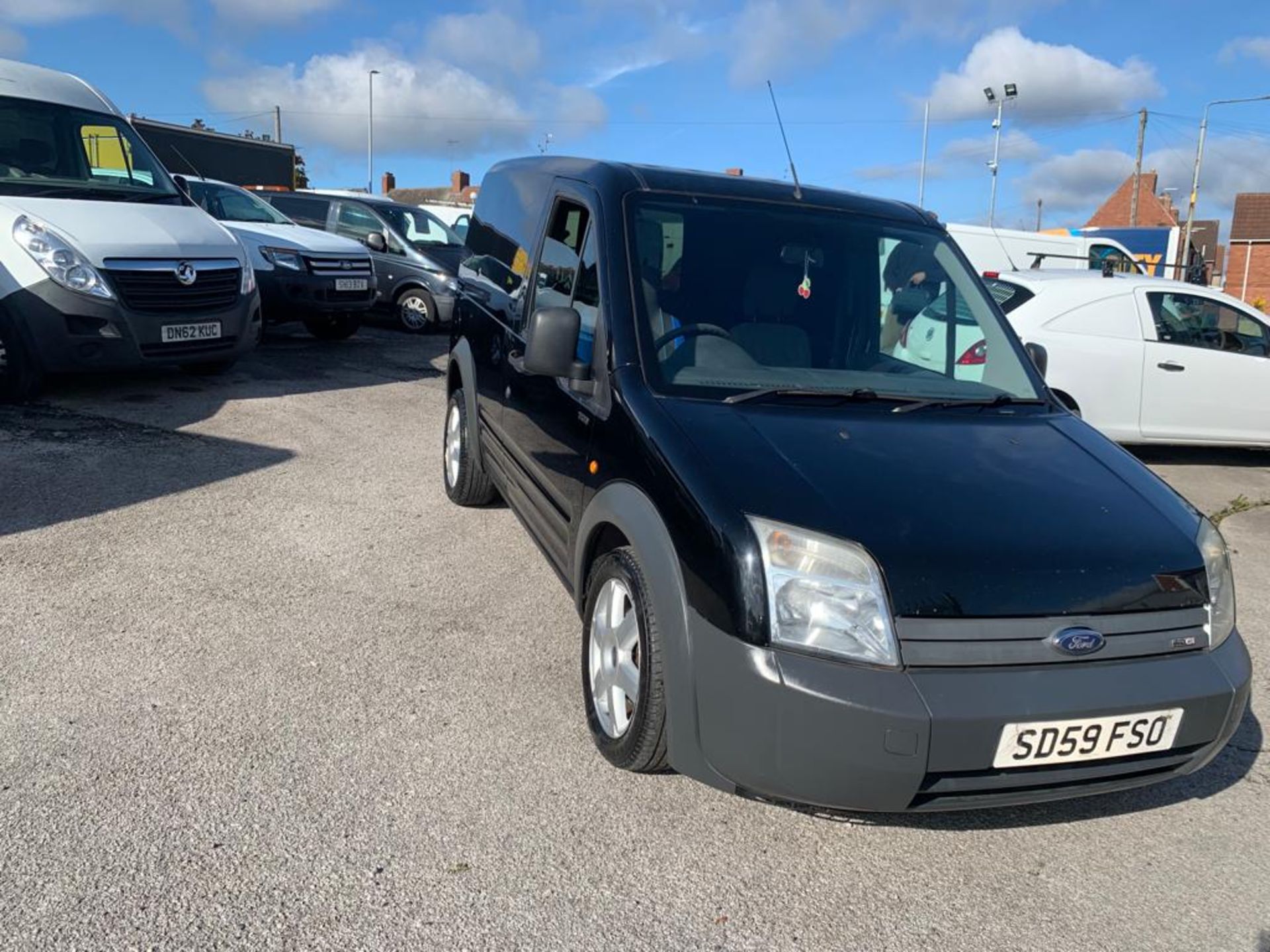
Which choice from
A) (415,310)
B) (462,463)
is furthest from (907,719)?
(415,310)

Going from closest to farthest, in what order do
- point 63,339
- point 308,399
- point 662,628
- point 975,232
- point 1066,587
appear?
point 1066,587 → point 662,628 → point 63,339 → point 308,399 → point 975,232

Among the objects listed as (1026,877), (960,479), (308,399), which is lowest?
(1026,877)

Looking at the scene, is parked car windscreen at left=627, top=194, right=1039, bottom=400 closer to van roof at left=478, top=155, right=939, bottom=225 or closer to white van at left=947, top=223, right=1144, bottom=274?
van roof at left=478, top=155, right=939, bottom=225

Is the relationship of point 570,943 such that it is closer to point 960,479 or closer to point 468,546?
point 960,479

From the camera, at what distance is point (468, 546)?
5152mm

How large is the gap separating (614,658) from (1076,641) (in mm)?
1329

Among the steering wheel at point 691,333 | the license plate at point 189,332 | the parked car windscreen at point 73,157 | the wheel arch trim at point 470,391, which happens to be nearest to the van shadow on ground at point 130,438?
the license plate at point 189,332

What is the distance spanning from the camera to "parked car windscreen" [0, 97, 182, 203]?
7.40m

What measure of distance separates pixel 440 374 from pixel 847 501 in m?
8.22

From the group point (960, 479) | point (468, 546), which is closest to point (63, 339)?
point (468, 546)

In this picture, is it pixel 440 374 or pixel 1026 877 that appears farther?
pixel 440 374

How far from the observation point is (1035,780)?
8.15 feet

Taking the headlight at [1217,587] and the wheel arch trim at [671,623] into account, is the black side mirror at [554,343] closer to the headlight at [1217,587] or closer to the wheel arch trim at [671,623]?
the wheel arch trim at [671,623]

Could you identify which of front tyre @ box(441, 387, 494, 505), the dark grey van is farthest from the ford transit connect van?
the dark grey van
